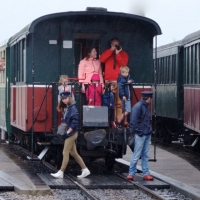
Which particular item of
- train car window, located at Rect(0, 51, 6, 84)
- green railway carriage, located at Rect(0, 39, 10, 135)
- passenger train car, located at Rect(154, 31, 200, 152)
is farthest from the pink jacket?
train car window, located at Rect(0, 51, 6, 84)

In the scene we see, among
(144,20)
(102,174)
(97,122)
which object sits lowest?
(102,174)

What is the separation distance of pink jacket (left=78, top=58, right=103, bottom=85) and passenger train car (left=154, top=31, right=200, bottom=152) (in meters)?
3.56

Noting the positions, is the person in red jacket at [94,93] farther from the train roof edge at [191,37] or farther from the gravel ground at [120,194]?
the train roof edge at [191,37]

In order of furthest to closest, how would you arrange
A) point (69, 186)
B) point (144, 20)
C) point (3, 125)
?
point (3, 125)
point (144, 20)
point (69, 186)

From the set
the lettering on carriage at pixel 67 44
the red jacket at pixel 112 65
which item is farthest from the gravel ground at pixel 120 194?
the lettering on carriage at pixel 67 44

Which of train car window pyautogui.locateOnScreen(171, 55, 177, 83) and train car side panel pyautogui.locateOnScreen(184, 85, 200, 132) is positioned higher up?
train car window pyautogui.locateOnScreen(171, 55, 177, 83)

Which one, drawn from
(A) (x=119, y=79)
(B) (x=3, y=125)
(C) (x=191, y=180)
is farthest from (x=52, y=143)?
(B) (x=3, y=125)

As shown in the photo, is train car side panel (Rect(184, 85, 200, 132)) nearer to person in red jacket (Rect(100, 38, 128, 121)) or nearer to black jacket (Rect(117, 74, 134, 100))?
person in red jacket (Rect(100, 38, 128, 121))

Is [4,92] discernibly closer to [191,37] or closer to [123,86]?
[191,37]

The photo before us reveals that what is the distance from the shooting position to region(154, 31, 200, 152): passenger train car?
20672 millimetres

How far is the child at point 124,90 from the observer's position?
637 inches

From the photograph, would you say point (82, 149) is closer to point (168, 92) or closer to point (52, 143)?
point (52, 143)

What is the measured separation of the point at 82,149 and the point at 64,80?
1464 mm

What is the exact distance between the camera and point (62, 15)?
16.7m
